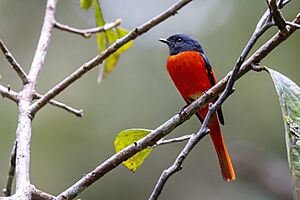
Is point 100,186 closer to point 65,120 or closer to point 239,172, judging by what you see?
point 65,120

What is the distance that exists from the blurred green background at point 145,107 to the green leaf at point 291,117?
10.5ft

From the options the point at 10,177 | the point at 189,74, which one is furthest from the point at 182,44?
the point at 10,177

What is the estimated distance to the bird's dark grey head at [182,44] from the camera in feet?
8.59

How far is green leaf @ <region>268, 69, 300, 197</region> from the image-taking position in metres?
0.94

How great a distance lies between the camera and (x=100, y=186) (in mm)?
4613

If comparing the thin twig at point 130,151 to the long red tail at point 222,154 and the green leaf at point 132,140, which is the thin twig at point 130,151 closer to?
the green leaf at point 132,140

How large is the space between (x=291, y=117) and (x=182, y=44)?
1670 mm

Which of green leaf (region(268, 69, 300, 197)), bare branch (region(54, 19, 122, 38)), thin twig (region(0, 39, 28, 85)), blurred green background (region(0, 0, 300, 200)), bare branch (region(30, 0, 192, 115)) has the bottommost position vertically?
green leaf (region(268, 69, 300, 197))

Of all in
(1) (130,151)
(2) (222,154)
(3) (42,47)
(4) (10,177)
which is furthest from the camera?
(2) (222,154)

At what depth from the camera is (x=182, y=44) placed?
2.68m

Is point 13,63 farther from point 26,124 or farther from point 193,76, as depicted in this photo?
point 193,76

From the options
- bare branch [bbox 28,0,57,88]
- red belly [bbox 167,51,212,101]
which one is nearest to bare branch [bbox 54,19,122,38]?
bare branch [bbox 28,0,57,88]

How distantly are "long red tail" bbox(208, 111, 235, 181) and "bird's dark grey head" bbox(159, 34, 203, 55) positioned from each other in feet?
1.61

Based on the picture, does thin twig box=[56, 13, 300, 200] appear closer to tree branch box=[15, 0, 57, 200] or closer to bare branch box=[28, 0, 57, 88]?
tree branch box=[15, 0, 57, 200]
